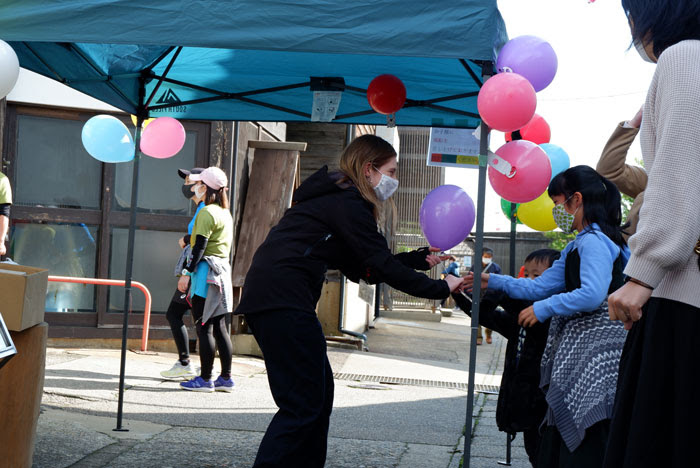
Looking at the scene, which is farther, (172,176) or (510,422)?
(172,176)

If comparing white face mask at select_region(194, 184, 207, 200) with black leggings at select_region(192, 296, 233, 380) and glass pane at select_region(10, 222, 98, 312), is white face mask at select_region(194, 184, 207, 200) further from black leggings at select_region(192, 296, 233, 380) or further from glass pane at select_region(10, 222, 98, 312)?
glass pane at select_region(10, 222, 98, 312)

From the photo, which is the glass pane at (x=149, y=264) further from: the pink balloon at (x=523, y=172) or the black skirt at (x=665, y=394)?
the black skirt at (x=665, y=394)

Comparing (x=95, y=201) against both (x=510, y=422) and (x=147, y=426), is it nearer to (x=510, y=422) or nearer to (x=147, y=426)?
(x=147, y=426)

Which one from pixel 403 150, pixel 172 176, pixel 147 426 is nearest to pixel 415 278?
pixel 147 426

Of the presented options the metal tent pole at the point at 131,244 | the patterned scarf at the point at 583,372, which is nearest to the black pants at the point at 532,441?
the patterned scarf at the point at 583,372

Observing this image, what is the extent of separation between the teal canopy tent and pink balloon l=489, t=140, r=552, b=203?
0.73ft

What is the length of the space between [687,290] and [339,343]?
31.5ft

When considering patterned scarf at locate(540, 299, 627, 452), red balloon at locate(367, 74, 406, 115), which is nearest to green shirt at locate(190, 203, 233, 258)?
red balloon at locate(367, 74, 406, 115)

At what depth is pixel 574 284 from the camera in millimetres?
3510

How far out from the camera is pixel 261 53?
5211 millimetres

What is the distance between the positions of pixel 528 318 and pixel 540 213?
178 centimetres

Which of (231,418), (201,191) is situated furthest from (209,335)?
(201,191)

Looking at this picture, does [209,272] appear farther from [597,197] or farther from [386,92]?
[597,197]

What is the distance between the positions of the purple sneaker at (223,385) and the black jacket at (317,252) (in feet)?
12.2
